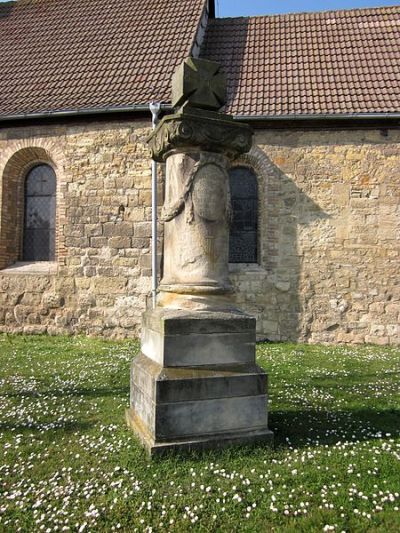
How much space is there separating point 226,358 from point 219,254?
2.99 ft

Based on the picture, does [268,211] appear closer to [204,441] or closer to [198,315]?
[198,315]

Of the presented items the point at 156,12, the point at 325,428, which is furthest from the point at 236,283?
the point at 156,12

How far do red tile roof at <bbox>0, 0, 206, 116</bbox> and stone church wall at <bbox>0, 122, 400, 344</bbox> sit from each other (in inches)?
30.7

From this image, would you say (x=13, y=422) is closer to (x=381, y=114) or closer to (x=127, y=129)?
(x=127, y=129)

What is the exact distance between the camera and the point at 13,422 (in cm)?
411

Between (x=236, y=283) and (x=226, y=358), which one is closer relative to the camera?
(x=226, y=358)

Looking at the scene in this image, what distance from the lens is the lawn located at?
2.52 m

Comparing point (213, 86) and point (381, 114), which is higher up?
point (381, 114)

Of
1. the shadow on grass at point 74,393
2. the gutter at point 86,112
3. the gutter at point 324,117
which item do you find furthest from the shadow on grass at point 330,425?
the gutter at point 86,112

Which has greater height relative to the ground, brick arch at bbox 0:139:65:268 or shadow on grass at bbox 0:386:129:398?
brick arch at bbox 0:139:65:268

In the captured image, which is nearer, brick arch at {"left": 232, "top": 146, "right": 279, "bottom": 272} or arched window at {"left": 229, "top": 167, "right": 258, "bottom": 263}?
brick arch at {"left": 232, "top": 146, "right": 279, "bottom": 272}

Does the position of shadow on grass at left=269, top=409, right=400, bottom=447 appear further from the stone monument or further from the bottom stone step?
the stone monument

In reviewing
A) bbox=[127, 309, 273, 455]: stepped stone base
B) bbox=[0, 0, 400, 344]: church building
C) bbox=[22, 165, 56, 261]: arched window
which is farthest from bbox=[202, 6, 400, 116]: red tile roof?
bbox=[127, 309, 273, 455]: stepped stone base

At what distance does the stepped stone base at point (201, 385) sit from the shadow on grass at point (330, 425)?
414 millimetres
